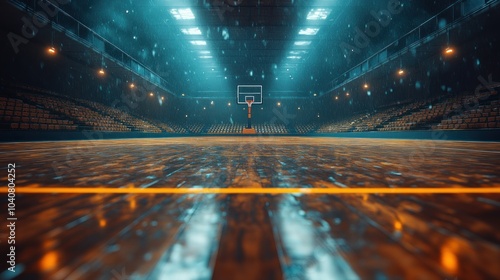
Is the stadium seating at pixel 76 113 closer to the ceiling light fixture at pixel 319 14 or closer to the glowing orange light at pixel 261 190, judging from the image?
the glowing orange light at pixel 261 190

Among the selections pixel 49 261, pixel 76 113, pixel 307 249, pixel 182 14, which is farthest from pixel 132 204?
pixel 182 14

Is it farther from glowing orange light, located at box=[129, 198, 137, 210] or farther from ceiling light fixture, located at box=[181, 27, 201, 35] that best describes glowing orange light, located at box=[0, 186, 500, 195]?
ceiling light fixture, located at box=[181, 27, 201, 35]

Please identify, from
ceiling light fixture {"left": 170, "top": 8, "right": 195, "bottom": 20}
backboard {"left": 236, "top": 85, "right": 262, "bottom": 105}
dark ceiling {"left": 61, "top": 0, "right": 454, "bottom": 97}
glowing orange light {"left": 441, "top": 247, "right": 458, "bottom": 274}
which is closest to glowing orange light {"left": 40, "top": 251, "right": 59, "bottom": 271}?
glowing orange light {"left": 441, "top": 247, "right": 458, "bottom": 274}

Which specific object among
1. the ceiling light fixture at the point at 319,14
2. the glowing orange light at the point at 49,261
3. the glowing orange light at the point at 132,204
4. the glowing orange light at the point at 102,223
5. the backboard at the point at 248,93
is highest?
the ceiling light fixture at the point at 319,14

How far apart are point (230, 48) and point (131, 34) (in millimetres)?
5704

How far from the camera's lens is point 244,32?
13602 millimetres

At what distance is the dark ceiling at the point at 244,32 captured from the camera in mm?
10805

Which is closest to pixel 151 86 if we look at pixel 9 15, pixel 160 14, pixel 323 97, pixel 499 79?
pixel 160 14

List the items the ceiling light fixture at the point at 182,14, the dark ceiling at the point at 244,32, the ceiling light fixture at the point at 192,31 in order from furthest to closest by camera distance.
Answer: the ceiling light fixture at the point at 192,31
the ceiling light fixture at the point at 182,14
the dark ceiling at the point at 244,32

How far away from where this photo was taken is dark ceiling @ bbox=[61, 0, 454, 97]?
10.8m

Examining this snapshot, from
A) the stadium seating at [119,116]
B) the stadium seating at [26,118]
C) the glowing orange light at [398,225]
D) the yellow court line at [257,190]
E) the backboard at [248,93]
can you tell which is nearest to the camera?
the glowing orange light at [398,225]

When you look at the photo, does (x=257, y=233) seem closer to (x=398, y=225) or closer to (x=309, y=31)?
(x=398, y=225)

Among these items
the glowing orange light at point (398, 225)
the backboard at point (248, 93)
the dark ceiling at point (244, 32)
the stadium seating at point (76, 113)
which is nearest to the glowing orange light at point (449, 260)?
the glowing orange light at point (398, 225)

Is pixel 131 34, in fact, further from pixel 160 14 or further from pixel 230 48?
pixel 230 48
